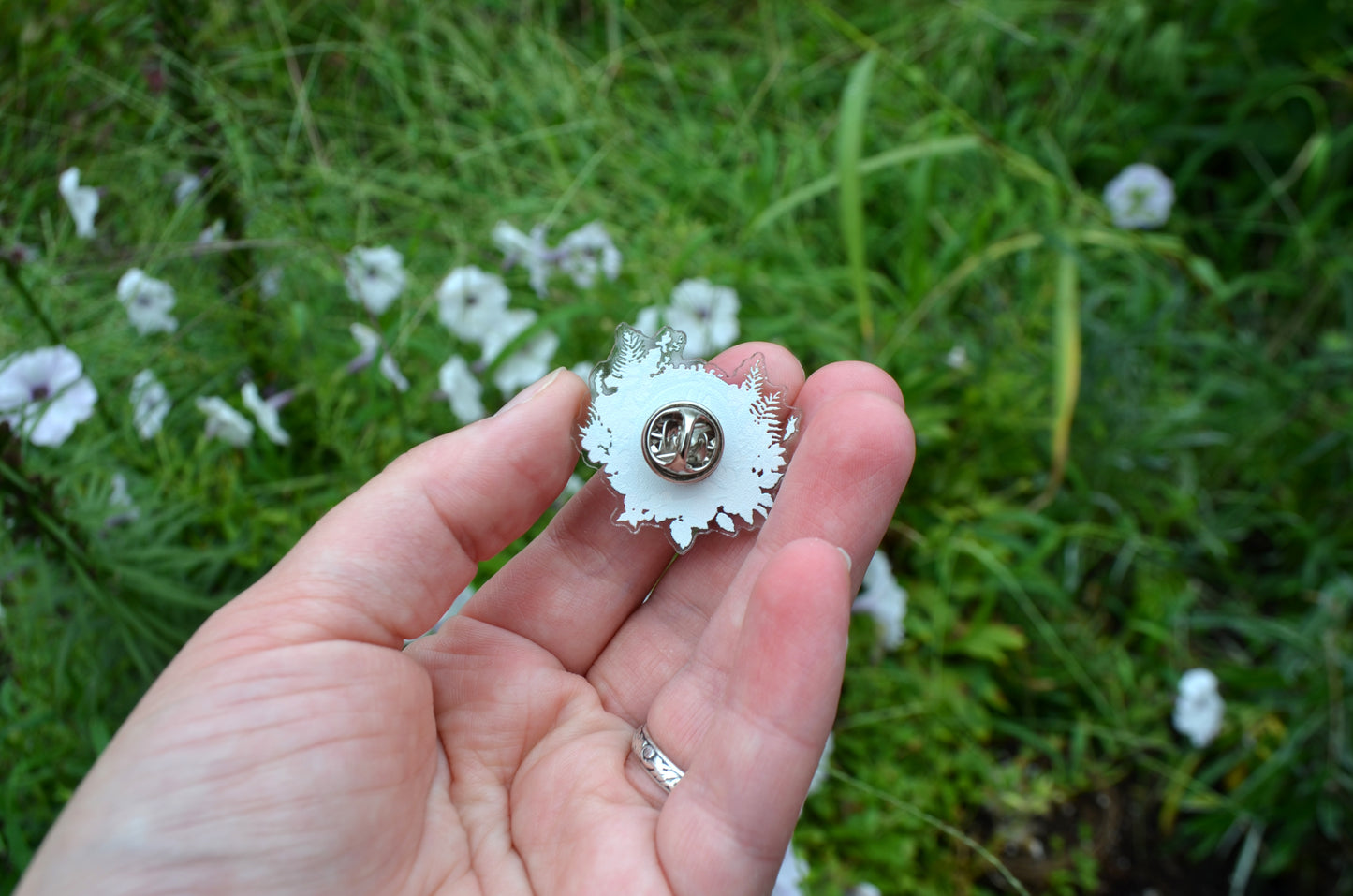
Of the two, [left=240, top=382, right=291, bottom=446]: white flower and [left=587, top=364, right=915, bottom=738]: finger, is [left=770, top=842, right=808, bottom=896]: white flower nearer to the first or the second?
[left=587, top=364, right=915, bottom=738]: finger

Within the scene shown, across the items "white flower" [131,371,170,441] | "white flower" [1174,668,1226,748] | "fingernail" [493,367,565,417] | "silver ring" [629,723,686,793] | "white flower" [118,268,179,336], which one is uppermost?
"fingernail" [493,367,565,417]

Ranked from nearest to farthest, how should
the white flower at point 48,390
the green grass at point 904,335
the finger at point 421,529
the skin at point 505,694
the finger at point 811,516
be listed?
the skin at point 505,694 < the finger at point 421,529 < the finger at point 811,516 < the white flower at point 48,390 < the green grass at point 904,335

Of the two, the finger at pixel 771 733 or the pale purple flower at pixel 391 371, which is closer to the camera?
the finger at pixel 771 733

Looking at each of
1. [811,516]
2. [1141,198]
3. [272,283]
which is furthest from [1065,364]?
[272,283]

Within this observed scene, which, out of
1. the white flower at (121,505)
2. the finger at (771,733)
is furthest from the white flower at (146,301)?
the finger at (771,733)

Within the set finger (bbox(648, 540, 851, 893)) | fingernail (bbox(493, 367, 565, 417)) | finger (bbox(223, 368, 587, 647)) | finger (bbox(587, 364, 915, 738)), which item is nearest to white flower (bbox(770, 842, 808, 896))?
finger (bbox(587, 364, 915, 738))

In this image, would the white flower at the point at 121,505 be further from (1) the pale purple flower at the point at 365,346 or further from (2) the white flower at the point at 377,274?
(2) the white flower at the point at 377,274

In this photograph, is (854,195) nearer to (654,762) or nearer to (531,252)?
(531,252)

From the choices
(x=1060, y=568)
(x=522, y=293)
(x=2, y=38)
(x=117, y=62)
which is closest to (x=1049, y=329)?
(x=1060, y=568)
